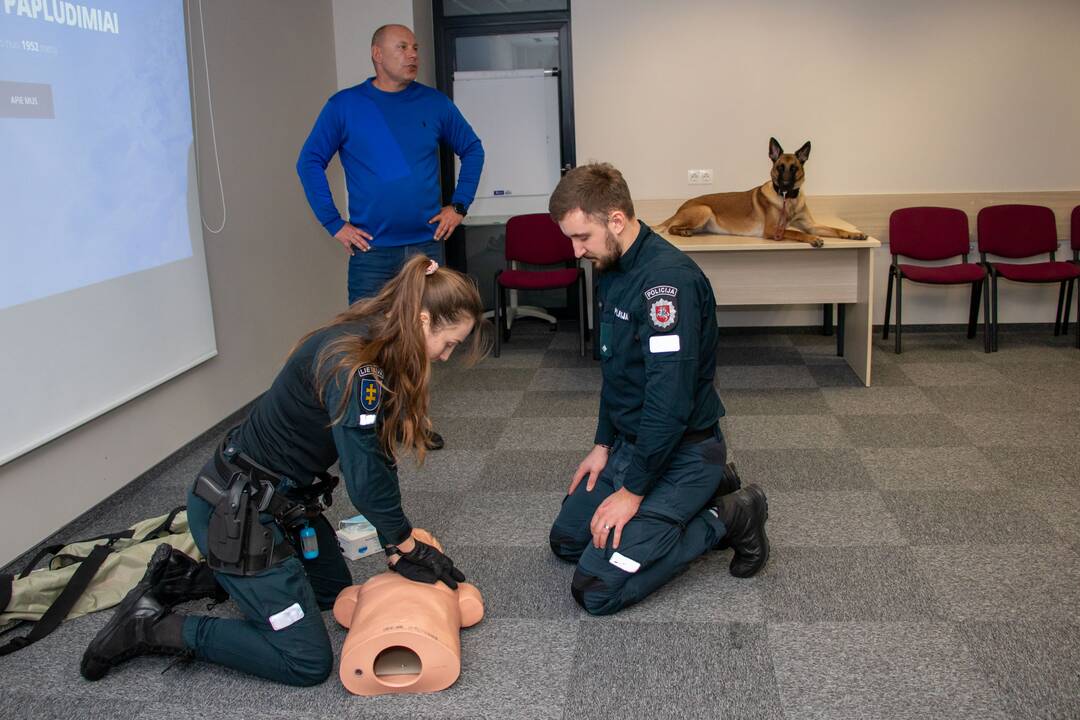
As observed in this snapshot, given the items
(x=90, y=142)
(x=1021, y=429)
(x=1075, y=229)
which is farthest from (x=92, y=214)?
(x=1075, y=229)

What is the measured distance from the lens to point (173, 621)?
218 cm

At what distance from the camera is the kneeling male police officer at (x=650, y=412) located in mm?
2354

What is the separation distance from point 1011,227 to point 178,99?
4.44m

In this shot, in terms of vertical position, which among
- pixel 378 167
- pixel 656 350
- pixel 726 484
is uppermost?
pixel 378 167

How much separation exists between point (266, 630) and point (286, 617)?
0.06 meters

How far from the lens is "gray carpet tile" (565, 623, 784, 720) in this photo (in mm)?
2004

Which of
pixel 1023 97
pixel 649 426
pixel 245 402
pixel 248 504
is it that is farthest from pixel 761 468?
pixel 1023 97

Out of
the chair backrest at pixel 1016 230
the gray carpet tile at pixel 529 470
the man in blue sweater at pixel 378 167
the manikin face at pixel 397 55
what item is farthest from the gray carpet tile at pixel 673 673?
the chair backrest at pixel 1016 230

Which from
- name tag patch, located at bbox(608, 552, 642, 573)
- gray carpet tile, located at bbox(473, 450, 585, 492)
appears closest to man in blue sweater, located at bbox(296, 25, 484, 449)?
gray carpet tile, located at bbox(473, 450, 585, 492)

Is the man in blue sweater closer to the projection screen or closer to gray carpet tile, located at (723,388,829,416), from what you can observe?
the projection screen

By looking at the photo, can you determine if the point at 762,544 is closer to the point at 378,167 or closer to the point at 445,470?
the point at 445,470

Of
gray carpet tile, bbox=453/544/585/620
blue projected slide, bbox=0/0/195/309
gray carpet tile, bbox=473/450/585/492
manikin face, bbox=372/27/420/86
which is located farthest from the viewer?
manikin face, bbox=372/27/420/86

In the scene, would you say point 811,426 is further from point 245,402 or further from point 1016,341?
point 245,402

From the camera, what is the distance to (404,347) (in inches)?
80.0
